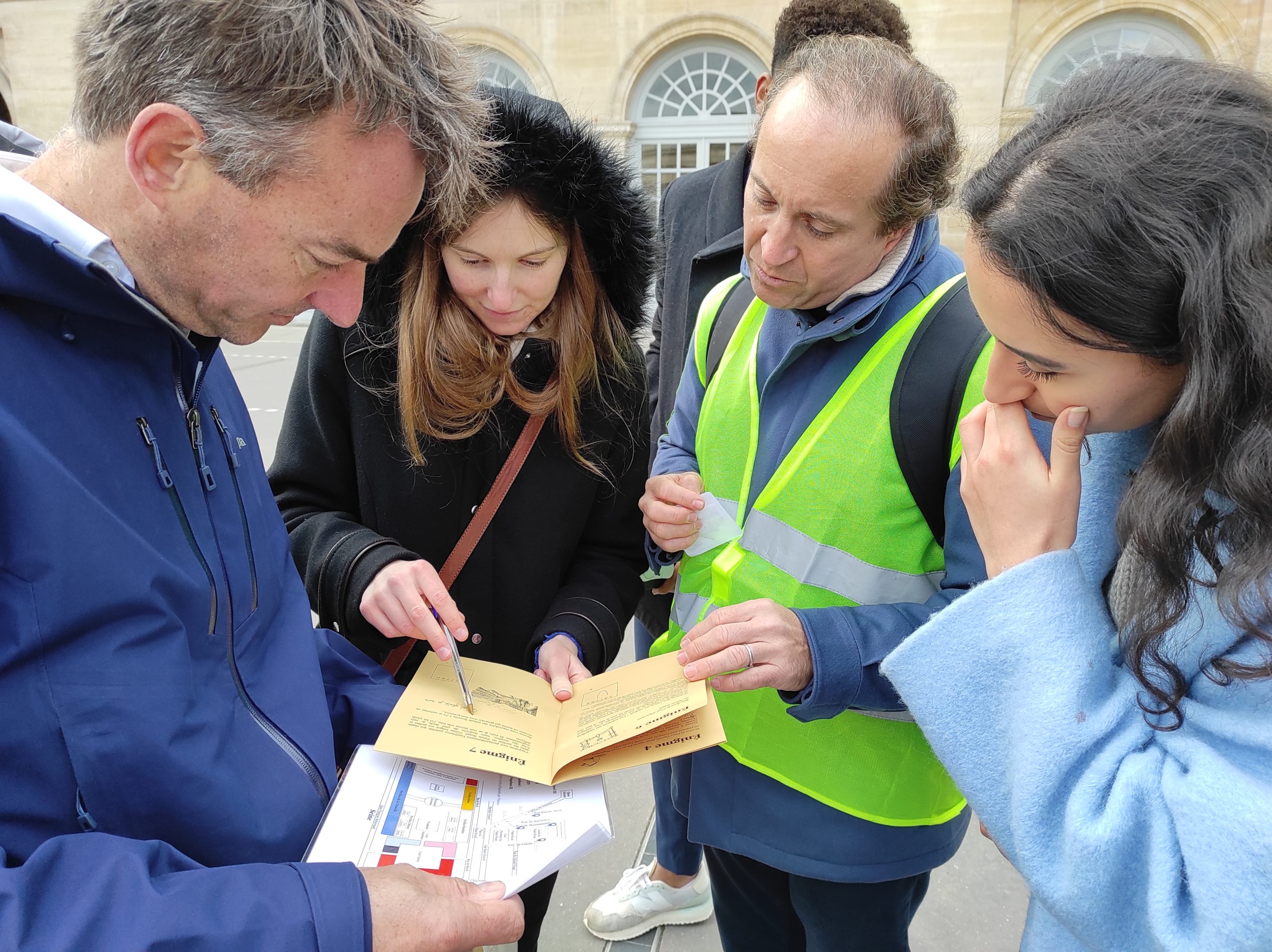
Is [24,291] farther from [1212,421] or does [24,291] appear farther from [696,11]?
[696,11]

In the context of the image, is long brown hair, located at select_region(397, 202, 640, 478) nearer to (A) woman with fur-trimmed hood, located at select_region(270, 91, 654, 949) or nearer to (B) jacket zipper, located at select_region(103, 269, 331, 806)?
(A) woman with fur-trimmed hood, located at select_region(270, 91, 654, 949)

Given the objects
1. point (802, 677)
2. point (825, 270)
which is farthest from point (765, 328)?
point (802, 677)

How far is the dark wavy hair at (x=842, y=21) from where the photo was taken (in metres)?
2.45

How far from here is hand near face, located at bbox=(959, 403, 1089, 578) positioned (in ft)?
3.36

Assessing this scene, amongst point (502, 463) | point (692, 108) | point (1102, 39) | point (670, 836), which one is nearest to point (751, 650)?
point (502, 463)

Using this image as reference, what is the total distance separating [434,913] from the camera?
0.96 meters

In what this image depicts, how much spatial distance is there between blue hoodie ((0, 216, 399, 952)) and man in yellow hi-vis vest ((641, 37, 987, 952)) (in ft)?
2.09

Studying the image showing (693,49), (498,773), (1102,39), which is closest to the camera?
(498,773)

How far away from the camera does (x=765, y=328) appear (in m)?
1.64

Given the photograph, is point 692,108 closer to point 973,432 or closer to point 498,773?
point 973,432

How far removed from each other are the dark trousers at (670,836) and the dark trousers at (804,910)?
1.76ft

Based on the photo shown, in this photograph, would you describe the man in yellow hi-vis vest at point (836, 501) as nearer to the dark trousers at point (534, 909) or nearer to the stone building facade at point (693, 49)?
the dark trousers at point (534, 909)

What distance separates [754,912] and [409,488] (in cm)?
113

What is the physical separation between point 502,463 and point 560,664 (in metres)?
0.44
